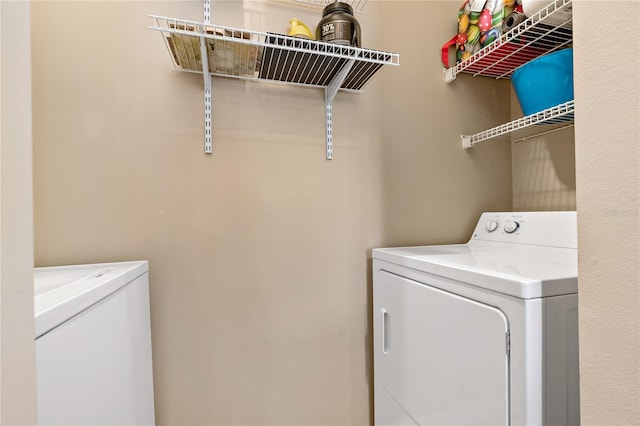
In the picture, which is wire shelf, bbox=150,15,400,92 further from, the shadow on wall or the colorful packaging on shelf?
the shadow on wall

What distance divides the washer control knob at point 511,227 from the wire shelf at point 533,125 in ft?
1.30

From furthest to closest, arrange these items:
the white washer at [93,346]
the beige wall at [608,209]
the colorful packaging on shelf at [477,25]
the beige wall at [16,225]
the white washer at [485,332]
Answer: the colorful packaging on shelf at [477,25]
the white washer at [485,332]
the white washer at [93,346]
the beige wall at [608,209]
the beige wall at [16,225]

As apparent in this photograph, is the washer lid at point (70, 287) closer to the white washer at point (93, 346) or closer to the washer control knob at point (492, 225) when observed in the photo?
the white washer at point (93, 346)

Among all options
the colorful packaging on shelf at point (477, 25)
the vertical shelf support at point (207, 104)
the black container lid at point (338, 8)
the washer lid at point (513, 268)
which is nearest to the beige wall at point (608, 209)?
the washer lid at point (513, 268)

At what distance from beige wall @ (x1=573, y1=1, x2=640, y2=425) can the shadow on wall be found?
1144 mm

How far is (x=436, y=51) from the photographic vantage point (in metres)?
1.60

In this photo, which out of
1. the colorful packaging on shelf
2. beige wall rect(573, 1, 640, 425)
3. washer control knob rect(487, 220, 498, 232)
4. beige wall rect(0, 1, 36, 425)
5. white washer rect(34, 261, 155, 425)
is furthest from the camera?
washer control knob rect(487, 220, 498, 232)

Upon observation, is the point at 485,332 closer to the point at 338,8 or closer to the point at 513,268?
the point at 513,268

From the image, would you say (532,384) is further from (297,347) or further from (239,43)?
(239,43)

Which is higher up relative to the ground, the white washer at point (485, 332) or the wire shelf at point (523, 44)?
the wire shelf at point (523, 44)

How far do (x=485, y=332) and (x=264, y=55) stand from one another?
1.17 meters

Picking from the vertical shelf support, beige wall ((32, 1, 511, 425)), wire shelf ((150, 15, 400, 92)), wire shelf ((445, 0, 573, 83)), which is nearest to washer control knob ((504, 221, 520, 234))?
beige wall ((32, 1, 511, 425))

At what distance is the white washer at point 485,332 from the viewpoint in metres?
0.71

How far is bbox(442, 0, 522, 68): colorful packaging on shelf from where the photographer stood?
1308mm
